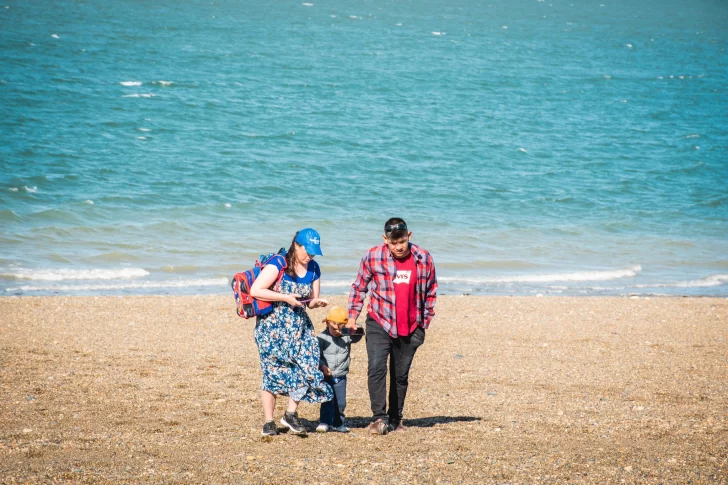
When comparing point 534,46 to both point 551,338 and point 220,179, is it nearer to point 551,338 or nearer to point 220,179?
point 220,179

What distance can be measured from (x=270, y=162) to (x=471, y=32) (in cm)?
5428

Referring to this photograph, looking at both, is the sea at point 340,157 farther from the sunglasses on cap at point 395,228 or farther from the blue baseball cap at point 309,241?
the blue baseball cap at point 309,241

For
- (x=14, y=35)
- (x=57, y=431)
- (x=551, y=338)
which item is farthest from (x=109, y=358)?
(x=14, y=35)

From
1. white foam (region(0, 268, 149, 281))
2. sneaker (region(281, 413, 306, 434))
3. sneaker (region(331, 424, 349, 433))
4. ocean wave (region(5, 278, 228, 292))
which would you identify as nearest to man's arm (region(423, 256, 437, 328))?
sneaker (region(331, 424, 349, 433))

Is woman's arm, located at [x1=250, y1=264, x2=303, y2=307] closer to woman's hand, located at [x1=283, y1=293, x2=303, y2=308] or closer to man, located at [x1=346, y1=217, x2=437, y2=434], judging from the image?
woman's hand, located at [x1=283, y1=293, x2=303, y2=308]

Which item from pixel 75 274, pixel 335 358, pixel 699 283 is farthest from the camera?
pixel 699 283

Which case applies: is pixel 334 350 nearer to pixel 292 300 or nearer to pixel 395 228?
pixel 292 300

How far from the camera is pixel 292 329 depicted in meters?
5.44

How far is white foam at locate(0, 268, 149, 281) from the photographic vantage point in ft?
45.8

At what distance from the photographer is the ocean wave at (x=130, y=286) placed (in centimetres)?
1319

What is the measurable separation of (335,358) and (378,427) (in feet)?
2.12

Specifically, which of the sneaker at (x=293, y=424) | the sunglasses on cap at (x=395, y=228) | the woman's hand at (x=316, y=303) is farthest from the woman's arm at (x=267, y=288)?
the sneaker at (x=293, y=424)

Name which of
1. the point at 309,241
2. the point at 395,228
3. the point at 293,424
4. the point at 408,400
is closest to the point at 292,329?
the point at 309,241

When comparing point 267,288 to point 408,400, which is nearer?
point 267,288
